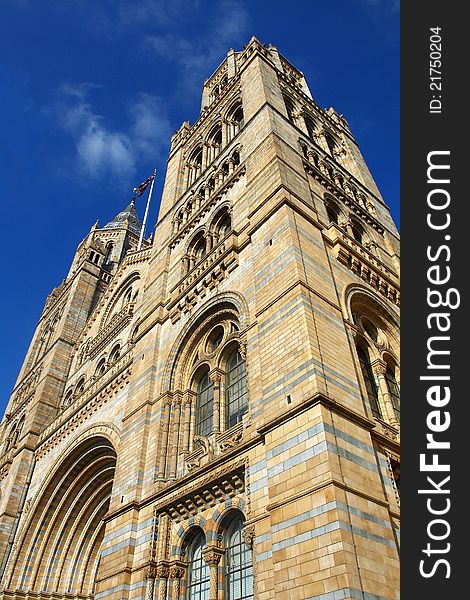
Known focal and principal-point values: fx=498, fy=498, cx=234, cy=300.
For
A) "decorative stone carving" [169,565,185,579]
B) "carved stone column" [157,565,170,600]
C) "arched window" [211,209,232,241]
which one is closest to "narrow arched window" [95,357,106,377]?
"arched window" [211,209,232,241]

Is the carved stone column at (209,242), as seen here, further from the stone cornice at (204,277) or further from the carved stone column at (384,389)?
the carved stone column at (384,389)

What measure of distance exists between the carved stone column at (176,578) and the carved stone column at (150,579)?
0.40 metres

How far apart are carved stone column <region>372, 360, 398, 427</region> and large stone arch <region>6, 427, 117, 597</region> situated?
10.8 m

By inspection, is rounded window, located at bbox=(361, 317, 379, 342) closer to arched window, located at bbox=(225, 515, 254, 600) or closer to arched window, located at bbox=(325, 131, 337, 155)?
arched window, located at bbox=(225, 515, 254, 600)

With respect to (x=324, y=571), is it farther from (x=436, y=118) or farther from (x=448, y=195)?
(x=436, y=118)

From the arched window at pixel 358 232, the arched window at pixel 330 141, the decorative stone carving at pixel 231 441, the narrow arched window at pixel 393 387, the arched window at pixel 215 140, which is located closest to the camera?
the decorative stone carving at pixel 231 441

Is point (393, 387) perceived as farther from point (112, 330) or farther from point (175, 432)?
point (112, 330)

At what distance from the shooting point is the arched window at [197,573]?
10.3 meters

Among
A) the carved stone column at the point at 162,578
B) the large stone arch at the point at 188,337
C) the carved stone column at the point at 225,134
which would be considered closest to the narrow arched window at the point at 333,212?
the large stone arch at the point at 188,337

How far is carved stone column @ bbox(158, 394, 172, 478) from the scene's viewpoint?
1289 cm

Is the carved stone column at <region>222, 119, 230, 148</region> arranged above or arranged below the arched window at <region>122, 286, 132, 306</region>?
above

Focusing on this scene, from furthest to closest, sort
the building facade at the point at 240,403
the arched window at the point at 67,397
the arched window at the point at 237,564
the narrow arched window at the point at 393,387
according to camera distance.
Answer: the arched window at the point at 67,397, the narrow arched window at the point at 393,387, the arched window at the point at 237,564, the building facade at the point at 240,403

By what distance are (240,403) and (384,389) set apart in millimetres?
3688

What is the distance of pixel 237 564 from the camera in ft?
32.6
